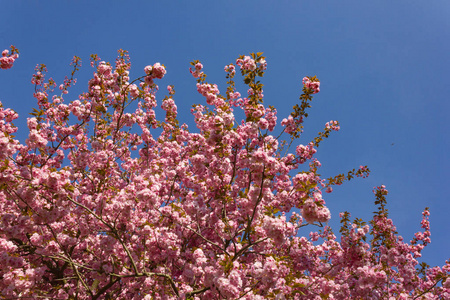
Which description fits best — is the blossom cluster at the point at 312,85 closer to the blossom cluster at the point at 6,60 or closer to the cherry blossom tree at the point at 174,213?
the cherry blossom tree at the point at 174,213

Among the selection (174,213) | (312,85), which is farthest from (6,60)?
(312,85)

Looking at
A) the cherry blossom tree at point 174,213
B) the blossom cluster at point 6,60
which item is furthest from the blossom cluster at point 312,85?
the blossom cluster at point 6,60

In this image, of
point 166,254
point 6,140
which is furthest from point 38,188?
point 166,254

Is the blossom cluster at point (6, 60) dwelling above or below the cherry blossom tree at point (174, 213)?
above

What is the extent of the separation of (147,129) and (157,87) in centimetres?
175

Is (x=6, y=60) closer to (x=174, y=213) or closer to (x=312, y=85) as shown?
(x=174, y=213)

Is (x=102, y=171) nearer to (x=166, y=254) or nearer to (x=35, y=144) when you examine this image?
(x=35, y=144)

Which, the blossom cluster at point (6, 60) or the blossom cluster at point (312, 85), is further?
the blossom cluster at point (6, 60)

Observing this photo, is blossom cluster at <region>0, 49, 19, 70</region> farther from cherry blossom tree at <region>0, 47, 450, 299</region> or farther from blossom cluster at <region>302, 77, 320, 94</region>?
blossom cluster at <region>302, 77, 320, 94</region>

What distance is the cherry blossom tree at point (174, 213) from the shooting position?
596 cm

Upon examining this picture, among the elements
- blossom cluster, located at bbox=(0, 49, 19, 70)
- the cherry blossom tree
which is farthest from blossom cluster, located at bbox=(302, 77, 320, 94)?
blossom cluster, located at bbox=(0, 49, 19, 70)

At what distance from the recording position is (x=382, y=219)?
10461 mm

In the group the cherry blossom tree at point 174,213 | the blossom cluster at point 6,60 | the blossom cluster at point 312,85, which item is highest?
the blossom cluster at point 6,60

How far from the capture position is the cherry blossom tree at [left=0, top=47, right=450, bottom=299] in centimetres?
596
